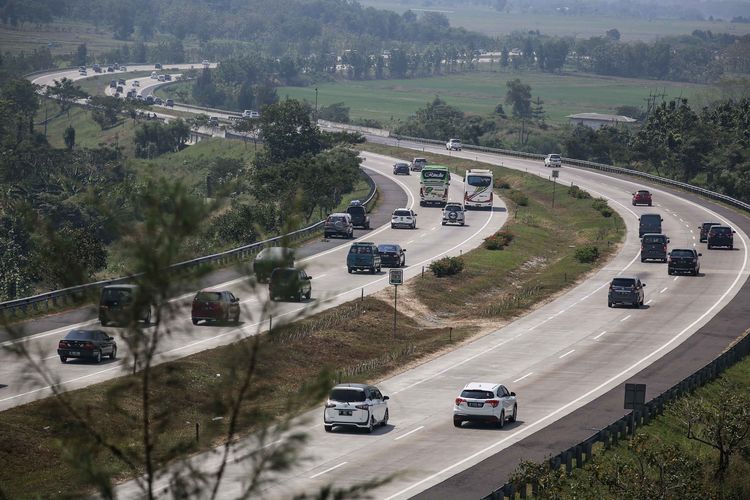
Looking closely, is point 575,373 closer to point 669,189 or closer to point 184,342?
point 184,342

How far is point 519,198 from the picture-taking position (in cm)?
12862

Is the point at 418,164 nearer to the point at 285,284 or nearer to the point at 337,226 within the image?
the point at 337,226

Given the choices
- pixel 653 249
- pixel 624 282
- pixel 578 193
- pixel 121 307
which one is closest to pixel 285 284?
pixel 121 307

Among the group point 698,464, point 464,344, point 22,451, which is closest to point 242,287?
point 22,451

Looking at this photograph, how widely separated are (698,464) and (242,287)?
29344 mm

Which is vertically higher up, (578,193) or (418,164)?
(578,193)

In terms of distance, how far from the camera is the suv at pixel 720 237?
319 feet

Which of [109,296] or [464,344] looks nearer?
[109,296]

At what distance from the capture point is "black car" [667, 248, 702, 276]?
279 feet

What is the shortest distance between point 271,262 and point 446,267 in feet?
222

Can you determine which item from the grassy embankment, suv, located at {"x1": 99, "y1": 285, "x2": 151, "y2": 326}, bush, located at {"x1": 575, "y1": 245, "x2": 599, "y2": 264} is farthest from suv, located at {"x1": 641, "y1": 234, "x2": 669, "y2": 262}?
suv, located at {"x1": 99, "y1": 285, "x2": 151, "y2": 326}

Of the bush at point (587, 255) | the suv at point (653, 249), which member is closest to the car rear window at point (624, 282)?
the suv at point (653, 249)

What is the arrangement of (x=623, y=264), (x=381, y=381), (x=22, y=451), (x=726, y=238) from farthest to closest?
(x=726, y=238) < (x=623, y=264) < (x=381, y=381) < (x=22, y=451)

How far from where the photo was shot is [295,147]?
146 metres
